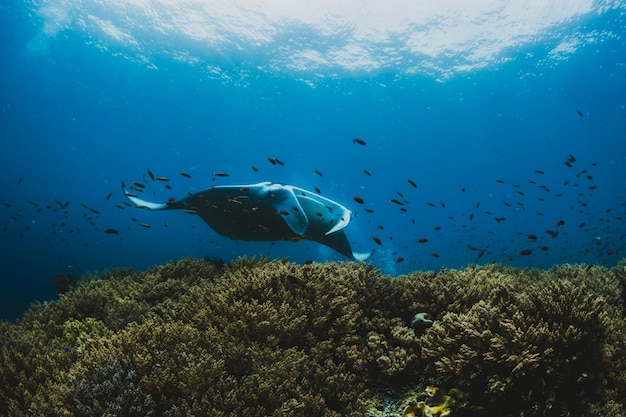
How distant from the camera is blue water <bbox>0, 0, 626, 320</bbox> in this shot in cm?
3434

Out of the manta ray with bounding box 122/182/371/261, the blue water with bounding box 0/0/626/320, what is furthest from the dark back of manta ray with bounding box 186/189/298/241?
the blue water with bounding box 0/0/626/320

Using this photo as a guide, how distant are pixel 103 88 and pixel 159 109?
37.7 feet

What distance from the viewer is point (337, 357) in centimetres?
394

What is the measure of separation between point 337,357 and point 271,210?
6943mm

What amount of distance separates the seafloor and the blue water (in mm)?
3567

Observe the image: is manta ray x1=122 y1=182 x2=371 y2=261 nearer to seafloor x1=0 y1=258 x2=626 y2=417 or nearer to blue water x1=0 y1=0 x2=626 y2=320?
blue water x1=0 y1=0 x2=626 y2=320

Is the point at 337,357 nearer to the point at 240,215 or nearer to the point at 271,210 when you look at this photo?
the point at 271,210

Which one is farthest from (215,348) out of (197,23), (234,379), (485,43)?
(485,43)

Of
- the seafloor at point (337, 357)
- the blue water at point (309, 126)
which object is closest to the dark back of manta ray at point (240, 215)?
the blue water at point (309, 126)

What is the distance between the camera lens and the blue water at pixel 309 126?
3434 centimetres

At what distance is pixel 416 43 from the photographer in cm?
3338

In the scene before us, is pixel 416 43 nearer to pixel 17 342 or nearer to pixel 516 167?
pixel 17 342

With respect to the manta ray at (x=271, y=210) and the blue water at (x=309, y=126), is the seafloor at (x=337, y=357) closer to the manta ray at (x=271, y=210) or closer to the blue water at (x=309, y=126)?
the blue water at (x=309, y=126)

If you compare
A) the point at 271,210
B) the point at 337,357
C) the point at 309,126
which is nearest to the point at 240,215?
the point at 271,210
